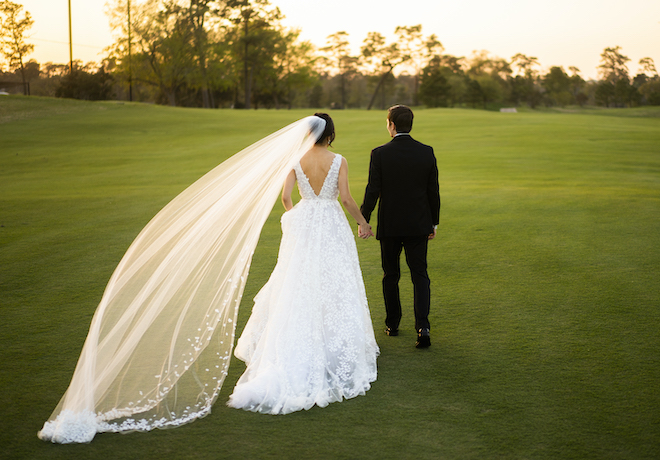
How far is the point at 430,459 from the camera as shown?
303cm

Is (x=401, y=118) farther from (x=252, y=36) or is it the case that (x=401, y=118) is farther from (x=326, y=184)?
(x=252, y=36)

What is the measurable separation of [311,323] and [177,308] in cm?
100

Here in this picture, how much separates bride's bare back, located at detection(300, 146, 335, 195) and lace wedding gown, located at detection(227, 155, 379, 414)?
0.13 ft

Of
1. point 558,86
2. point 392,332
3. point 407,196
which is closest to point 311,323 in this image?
point 392,332

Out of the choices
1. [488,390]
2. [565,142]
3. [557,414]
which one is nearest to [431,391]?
[488,390]

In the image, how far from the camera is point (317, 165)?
425 cm

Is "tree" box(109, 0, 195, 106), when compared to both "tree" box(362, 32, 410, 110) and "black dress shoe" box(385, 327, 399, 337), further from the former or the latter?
"black dress shoe" box(385, 327, 399, 337)

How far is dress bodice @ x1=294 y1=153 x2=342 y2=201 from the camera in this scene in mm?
4230

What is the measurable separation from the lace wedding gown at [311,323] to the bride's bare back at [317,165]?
4 centimetres

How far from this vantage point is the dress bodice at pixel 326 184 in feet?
13.9

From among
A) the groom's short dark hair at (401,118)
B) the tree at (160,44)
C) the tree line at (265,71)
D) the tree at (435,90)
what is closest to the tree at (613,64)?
the tree line at (265,71)

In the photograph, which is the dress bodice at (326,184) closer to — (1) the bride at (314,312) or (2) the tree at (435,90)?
(1) the bride at (314,312)

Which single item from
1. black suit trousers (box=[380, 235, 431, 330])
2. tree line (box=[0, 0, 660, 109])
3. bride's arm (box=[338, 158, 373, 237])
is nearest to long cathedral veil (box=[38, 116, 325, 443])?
bride's arm (box=[338, 158, 373, 237])

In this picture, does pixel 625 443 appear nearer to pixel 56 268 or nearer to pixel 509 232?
pixel 509 232
